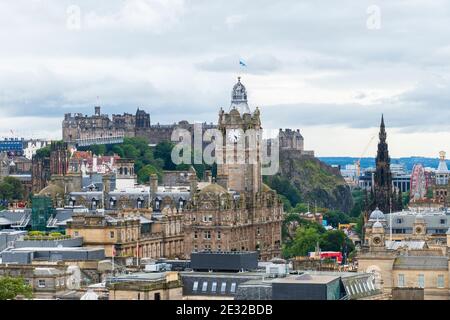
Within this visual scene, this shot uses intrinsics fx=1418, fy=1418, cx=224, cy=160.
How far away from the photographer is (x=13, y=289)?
5284 cm

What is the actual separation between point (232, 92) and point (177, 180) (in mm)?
32204

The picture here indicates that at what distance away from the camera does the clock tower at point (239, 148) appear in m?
108

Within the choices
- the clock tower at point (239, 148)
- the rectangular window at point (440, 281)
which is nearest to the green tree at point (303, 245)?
the clock tower at point (239, 148)

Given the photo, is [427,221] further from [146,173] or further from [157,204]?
[146,173]

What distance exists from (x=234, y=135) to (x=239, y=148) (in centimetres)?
118

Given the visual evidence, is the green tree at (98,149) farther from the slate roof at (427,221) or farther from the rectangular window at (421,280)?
the rectangular window at (421,280)

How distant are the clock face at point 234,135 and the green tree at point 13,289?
53519mm

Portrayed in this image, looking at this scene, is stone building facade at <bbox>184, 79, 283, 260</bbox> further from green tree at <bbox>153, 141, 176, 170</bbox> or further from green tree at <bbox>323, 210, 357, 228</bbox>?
green tree at <bbox>153, 141, 176, 170</bbox>

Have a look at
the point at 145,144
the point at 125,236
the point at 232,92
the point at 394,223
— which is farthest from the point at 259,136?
the point at 145,144

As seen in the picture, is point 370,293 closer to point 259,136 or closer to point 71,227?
point 71,227

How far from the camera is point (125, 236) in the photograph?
9012cm

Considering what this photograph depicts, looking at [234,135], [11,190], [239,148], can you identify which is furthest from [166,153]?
[234,135]

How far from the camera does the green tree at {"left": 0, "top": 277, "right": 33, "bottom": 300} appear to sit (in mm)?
51906

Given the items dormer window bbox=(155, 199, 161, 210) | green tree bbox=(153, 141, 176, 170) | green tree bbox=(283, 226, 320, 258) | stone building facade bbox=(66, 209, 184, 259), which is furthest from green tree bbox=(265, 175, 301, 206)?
stone building facade bbox=(66, 209, 184, 259)
